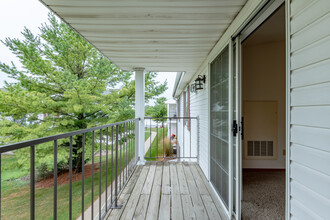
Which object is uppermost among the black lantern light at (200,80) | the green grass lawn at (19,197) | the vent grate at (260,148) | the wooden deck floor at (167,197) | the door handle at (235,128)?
the black lantern light at (200,80)

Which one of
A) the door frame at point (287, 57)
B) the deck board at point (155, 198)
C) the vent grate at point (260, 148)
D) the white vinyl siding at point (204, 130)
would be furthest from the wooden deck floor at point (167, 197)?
the vent grate at point (260, 148)

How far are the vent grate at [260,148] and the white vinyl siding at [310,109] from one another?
8.30 feet

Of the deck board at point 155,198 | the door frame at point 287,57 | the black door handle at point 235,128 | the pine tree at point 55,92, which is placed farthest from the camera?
the pine tree at point 55,92

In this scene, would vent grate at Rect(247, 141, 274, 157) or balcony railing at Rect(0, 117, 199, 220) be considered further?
vent grate at Rect(247, 141, 274, 157)

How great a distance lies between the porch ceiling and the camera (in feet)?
5.17

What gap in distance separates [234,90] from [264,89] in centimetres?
197

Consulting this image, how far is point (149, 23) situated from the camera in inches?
74.7

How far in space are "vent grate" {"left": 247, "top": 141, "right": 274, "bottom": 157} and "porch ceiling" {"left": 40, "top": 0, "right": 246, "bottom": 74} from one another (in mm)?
2103

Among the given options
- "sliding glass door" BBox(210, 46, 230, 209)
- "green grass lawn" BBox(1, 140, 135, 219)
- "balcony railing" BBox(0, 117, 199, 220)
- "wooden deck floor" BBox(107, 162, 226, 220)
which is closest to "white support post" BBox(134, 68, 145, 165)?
"balcony railing" BBox(0, 117, 199, 220)

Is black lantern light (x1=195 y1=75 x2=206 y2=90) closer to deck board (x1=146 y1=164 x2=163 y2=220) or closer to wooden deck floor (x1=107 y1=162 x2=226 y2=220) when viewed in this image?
wooden deck floor (x1=107 y1=162 x2=226 y2=220)

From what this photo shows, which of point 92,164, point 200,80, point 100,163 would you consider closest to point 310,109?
point 92,164

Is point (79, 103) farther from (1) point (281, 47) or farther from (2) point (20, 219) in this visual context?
(1) point (281, 47)

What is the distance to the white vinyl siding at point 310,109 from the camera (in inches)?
33.1

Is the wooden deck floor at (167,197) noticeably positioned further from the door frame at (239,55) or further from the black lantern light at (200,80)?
the black lantern light at (200,80)
